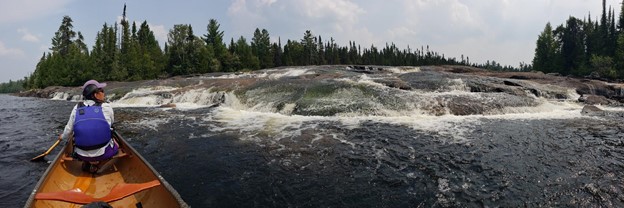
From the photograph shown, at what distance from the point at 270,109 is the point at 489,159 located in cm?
1171

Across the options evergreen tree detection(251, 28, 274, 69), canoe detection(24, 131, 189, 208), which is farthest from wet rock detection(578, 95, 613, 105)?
evergreen tree detection(251, 28, 274, 69)

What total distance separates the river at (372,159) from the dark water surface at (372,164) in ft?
0.10

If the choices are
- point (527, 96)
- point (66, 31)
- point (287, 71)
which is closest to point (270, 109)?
point (527, 96)

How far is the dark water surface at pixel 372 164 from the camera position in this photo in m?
7.55

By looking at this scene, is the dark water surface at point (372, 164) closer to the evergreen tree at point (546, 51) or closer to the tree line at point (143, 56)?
the tree line at point (143, 56)

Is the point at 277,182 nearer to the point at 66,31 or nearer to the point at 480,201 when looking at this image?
the point at 480,201

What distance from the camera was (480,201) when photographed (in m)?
7.38

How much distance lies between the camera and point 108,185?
7.30 meters

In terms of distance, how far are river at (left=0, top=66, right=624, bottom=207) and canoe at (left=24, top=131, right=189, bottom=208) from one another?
3.75 feet

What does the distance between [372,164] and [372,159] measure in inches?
17.7

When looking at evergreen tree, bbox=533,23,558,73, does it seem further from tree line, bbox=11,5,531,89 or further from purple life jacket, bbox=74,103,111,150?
purple life jacket, bbox=74,103,111,150

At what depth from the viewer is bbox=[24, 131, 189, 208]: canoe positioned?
17.7ft

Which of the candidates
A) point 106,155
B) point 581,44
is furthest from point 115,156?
point 581,44

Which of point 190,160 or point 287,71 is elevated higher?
point 287,71
